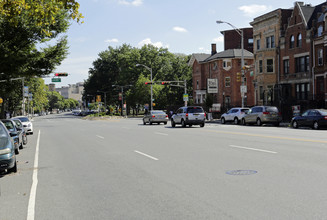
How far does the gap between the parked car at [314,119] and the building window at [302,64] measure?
1446 cm

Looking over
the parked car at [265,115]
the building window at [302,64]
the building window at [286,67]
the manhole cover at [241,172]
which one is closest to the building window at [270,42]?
the building window at [286,67]

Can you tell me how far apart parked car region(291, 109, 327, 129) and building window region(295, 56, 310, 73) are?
47.4 feet

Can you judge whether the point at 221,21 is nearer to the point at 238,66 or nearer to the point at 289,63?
the point at 289,63

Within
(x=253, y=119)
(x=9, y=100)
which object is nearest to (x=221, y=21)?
(x=253, y=119)

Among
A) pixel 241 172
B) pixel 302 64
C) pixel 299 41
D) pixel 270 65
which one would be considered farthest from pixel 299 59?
pixel 241 172

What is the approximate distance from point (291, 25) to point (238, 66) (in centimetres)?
1974

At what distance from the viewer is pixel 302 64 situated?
41406 mm

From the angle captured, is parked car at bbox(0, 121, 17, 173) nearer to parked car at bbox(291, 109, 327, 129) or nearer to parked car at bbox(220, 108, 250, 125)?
parked car at bbox(291, 109, 327, 129)

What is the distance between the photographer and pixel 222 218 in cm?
532

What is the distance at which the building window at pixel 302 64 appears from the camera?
40781mm

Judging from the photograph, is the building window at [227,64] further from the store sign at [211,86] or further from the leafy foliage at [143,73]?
the leafy foliage at [143,73]

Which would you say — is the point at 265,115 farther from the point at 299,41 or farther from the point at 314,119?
the point at 299,41

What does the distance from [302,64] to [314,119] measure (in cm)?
1680

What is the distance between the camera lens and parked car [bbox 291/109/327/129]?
25664 mm
